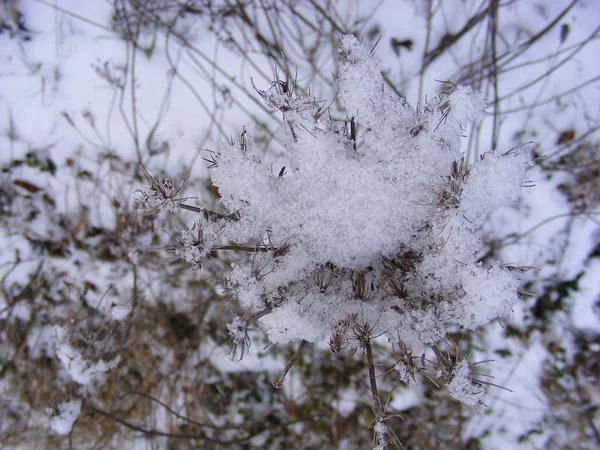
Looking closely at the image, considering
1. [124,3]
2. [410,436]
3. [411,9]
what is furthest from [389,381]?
Result: [124,3]

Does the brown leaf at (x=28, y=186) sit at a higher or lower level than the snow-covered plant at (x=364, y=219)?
higher

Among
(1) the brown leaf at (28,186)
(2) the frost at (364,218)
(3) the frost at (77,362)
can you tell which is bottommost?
(3) the frost at (77,362)

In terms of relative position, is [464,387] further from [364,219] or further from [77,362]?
[77,362]

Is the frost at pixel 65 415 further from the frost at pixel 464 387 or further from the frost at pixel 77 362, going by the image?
the frost at pixel 464 387

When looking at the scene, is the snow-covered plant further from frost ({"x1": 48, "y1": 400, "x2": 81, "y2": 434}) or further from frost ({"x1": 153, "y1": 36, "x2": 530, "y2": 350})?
frost ({"x1": 48, "y1": 400, "x2": 81, "y2": 434})

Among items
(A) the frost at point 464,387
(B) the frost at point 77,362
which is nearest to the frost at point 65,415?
(B) the frost at point 77,362

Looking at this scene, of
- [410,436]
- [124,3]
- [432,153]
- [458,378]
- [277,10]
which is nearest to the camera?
[458,378]

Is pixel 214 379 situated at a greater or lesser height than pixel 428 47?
lesser

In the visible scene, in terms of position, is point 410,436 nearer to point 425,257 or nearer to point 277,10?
point 425,257
